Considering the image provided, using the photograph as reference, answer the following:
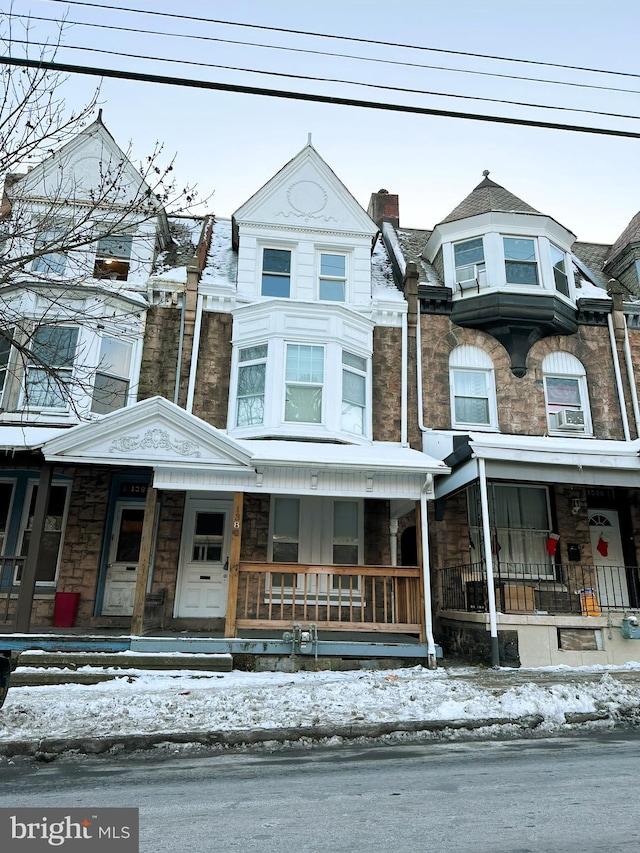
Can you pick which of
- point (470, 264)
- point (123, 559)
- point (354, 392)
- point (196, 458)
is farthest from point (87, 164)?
point (470, 264)

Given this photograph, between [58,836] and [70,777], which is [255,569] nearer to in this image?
[70,777]

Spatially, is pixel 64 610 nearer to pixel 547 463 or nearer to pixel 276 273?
pixel 276 273

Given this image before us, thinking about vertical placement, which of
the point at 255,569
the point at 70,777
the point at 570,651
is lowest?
the point at 70,777

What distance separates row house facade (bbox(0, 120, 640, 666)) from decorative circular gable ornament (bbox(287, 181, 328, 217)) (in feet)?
0.17

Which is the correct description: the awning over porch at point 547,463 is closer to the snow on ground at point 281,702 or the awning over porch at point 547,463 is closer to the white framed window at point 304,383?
the white framed window at point 304,383

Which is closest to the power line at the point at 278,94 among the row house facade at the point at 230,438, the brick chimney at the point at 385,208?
the row house facade at the point at 230,438

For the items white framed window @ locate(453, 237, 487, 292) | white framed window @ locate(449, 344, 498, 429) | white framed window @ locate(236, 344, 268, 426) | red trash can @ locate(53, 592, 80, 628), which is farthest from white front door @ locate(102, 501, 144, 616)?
white framed window @ locate(453, 237, 487, 292)

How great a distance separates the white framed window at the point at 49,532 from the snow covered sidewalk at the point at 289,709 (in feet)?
14.8

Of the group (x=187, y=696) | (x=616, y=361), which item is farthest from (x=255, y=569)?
(x=616, y=361)

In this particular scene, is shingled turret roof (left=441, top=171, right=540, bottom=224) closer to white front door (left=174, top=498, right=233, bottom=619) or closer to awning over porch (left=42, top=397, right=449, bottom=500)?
awning over porch (left=42, top=397, right=449, bottom=500)

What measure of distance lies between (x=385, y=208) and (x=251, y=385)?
9.64 m

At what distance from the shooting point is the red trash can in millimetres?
11406

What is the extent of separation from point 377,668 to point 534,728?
154 inches

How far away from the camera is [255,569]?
34.0ft
